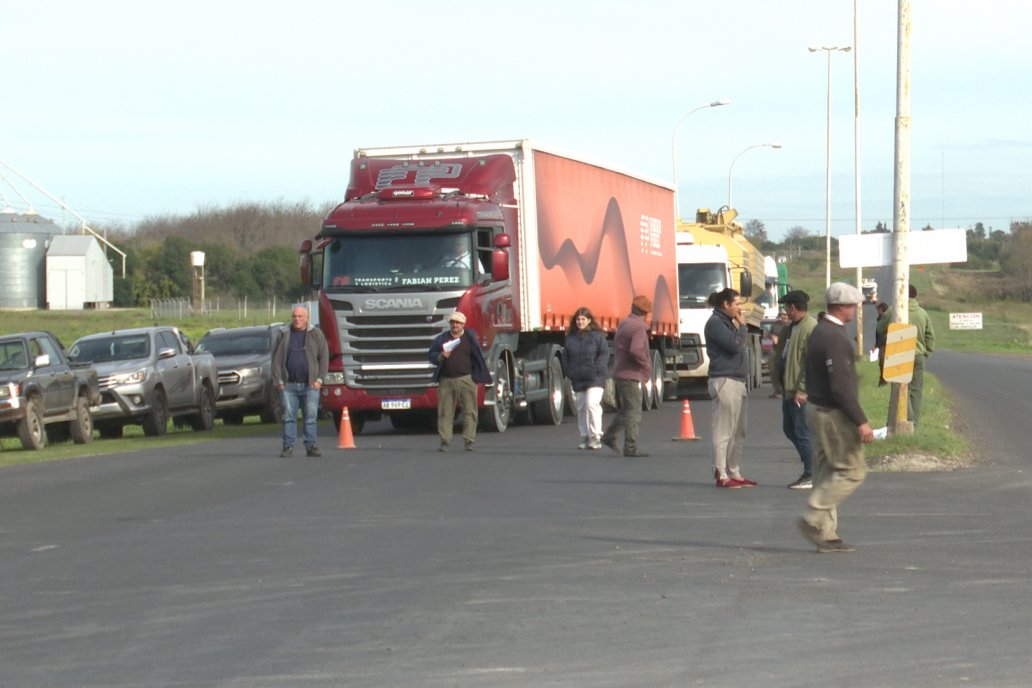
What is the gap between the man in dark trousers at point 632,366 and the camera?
19188 millimetres

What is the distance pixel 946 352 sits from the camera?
71.1 m

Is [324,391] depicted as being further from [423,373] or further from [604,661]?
[604,661]

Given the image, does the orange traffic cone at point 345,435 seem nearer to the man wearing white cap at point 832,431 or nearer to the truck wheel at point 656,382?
the truck wheel at point 656,382

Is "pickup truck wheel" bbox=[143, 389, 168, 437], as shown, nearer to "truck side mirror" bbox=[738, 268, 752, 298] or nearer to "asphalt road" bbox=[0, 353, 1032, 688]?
"asphalt road" bbox=[0, 353, 1032, 688]

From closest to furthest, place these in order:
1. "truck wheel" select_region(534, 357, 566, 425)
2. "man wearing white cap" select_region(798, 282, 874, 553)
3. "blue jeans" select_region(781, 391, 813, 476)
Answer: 1. "man wearing white cap" select_region(798, 282, 874, 553)
2. "blue jeans" select_region(781, 391, 813, 476)
3. "truck wheel" select_region(534, 357, 566, 425)

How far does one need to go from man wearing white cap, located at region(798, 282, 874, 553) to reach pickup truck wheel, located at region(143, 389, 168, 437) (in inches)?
733

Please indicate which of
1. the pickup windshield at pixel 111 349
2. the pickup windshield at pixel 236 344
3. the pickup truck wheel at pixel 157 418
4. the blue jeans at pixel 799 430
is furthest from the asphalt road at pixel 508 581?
the pickup windshield at pixel 236 344

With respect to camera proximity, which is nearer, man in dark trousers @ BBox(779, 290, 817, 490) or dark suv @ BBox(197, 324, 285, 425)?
man in dark trousers @ BBox(779, 290, 817, 490)

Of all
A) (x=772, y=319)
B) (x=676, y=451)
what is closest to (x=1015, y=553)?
(x=676, y=451)

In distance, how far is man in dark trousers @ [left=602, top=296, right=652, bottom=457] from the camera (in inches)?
755

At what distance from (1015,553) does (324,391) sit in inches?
572

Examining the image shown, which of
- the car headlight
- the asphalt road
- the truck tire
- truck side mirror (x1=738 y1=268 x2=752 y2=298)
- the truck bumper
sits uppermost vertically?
truck side mirror (x1=738 y1=268 x2=752 y2=298)

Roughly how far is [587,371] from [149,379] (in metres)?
9.80

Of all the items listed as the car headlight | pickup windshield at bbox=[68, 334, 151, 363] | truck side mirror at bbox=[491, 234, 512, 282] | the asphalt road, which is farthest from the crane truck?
the asphalt road
